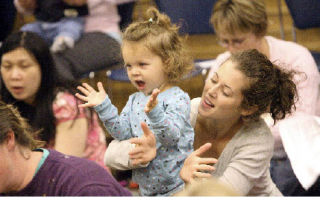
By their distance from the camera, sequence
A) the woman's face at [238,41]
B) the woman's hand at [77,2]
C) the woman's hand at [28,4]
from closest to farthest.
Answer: the woman's face at [238,41] → the woman's hand at [77,2] → the woman's hand at [28,4]

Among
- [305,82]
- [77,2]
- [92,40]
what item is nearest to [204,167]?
[305,82]

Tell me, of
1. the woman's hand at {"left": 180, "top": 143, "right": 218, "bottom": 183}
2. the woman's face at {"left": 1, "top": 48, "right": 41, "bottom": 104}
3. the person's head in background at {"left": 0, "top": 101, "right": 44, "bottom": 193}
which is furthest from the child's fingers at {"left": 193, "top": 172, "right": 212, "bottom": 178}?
the woman's face at {"left": 1, "top": 48, "right": 41, "bottom": 104}

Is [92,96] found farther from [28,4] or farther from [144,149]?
[28,4]

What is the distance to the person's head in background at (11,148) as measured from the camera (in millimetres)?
1018

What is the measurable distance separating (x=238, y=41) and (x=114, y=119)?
1.22 ft

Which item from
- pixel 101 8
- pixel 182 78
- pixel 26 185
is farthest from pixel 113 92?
pixel 101 8

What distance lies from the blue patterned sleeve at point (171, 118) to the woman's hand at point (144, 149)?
0.5 inches

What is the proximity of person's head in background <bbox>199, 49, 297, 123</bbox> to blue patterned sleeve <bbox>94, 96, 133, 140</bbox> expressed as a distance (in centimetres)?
13

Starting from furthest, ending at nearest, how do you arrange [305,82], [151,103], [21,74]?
[21,74]
[305,82]
[151,103]

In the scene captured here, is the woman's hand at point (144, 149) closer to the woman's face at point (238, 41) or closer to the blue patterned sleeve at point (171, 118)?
the blue patterned sleeve at point (171, 118)

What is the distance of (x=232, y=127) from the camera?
100cm

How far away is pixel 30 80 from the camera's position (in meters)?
1.40

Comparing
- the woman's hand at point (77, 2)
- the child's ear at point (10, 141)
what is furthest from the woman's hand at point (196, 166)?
the woman's hand at point (77, 2)
